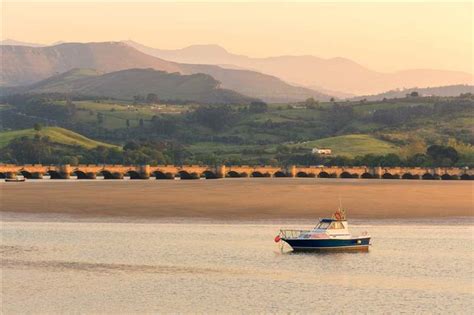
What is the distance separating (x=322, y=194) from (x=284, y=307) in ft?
296

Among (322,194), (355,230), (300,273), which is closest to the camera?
(300,273)

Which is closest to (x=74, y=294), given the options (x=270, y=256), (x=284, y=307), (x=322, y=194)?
(x=284, y=307)

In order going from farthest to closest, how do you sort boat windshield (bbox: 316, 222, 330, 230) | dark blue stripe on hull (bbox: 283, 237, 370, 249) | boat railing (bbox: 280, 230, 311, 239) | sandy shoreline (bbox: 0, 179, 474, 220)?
sandy shoreline (bbox: 0, 179, 474, 220) < boat railing (bbox: 280, 230, 311, 239) < boat windshield (bbox: 316, 222, 330, 230) < dark blue stripe on hull (bbox: 283, 237, 370, 249)

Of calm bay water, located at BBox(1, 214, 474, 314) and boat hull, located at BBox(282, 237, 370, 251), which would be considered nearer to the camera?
calm bay water, located at BBox(1, 214, 474, 314)

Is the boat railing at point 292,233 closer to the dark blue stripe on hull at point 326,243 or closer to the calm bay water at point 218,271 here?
the calm bay water at point 218,271

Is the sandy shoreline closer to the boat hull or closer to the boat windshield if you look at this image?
the boat windshield

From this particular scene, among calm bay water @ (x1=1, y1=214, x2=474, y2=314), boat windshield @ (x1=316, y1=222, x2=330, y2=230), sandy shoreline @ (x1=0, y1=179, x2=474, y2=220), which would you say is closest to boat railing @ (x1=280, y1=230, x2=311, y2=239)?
boat windshield @ (x1=316, y1=222, x2=330, y2=230)

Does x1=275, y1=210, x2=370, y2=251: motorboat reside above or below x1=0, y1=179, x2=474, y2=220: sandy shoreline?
below

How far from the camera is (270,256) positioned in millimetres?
77375

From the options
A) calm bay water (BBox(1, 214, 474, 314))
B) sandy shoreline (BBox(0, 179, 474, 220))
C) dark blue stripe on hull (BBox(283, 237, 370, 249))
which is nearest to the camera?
calm bay water (BBox(1, 214, 474, 314))

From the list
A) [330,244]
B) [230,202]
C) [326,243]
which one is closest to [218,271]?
[326,243]

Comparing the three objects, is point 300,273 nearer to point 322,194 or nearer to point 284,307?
point 284,307

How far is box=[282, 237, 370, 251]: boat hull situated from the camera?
268 feet

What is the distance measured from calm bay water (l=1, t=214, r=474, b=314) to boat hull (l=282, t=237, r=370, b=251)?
126 centimetres
